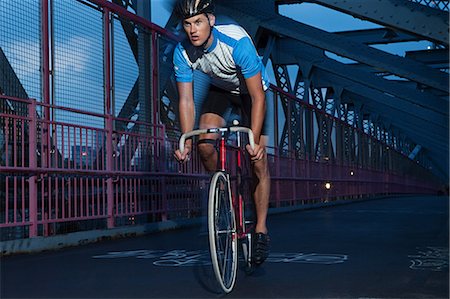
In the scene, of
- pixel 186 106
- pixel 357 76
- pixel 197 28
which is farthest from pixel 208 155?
pixel 357 76

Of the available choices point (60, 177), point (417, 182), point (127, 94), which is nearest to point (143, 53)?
point (127, 94)

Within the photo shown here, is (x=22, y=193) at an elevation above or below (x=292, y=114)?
below

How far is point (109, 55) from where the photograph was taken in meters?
8.27

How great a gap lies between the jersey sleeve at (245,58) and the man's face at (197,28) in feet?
0.71

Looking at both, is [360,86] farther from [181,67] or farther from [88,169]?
[181,67]

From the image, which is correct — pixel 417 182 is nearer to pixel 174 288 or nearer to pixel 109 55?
pixel 109 55

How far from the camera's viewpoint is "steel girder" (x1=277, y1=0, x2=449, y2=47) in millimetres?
12609

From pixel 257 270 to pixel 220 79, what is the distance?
1.45m

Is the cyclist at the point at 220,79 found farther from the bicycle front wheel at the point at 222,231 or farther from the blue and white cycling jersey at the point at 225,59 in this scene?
the bicycle front wheel at the point at 222,231

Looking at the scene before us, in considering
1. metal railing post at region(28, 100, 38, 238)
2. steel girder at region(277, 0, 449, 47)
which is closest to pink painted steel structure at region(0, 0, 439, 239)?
metal railing post at region(28, 100, 38, 238)

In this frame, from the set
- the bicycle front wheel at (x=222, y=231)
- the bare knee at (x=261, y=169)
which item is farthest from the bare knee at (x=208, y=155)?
the bicycle front wheel at (x=222, y=231)

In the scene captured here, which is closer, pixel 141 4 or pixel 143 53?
pixel 143 53

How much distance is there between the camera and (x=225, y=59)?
162 inches

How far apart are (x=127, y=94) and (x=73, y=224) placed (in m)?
2.05
